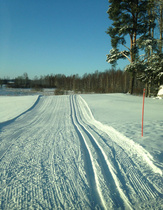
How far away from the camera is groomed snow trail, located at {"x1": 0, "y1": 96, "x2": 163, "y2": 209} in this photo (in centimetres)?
184

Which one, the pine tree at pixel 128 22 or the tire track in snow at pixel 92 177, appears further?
the pine tree at pixel 128 22

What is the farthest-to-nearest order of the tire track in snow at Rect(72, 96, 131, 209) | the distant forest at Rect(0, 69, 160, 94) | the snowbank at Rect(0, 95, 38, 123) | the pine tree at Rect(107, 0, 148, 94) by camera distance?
the distant forest at Rect(0, 69, 160, 94) → the pine tree at Rect(107, 0, 148, 94) → the snowbank at Rect(0, 95, 38, 123) → the tire track in snow at Rect(72, 96, 131, 209)

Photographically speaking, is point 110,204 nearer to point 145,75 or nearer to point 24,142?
point 24,142

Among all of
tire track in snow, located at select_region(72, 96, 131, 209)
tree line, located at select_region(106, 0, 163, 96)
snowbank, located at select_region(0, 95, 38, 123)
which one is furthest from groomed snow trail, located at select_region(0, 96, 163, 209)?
tree line, located at select_region(106, 0, 163, 96)

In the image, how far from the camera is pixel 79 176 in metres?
2.38

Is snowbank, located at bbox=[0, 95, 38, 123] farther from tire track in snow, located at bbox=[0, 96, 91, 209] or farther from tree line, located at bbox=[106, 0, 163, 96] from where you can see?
tree line, located at bbox=[106, 0, 163, 96]

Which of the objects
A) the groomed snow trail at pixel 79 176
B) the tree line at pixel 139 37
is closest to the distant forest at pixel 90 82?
the tree line at pixel 139 37

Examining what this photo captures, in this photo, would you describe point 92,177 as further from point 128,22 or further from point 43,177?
point 128,22

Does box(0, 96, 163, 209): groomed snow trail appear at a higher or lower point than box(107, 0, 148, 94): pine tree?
lower

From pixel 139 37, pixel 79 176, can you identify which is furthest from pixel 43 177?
pixel 139 37

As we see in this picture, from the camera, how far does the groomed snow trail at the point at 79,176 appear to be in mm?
1839

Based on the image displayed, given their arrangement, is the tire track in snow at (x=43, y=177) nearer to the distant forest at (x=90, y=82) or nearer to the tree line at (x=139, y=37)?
the tree line at (x=139, y=37)

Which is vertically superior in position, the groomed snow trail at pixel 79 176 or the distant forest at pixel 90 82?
the distant forest at pixel 90 82

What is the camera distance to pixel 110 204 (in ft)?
5.88
